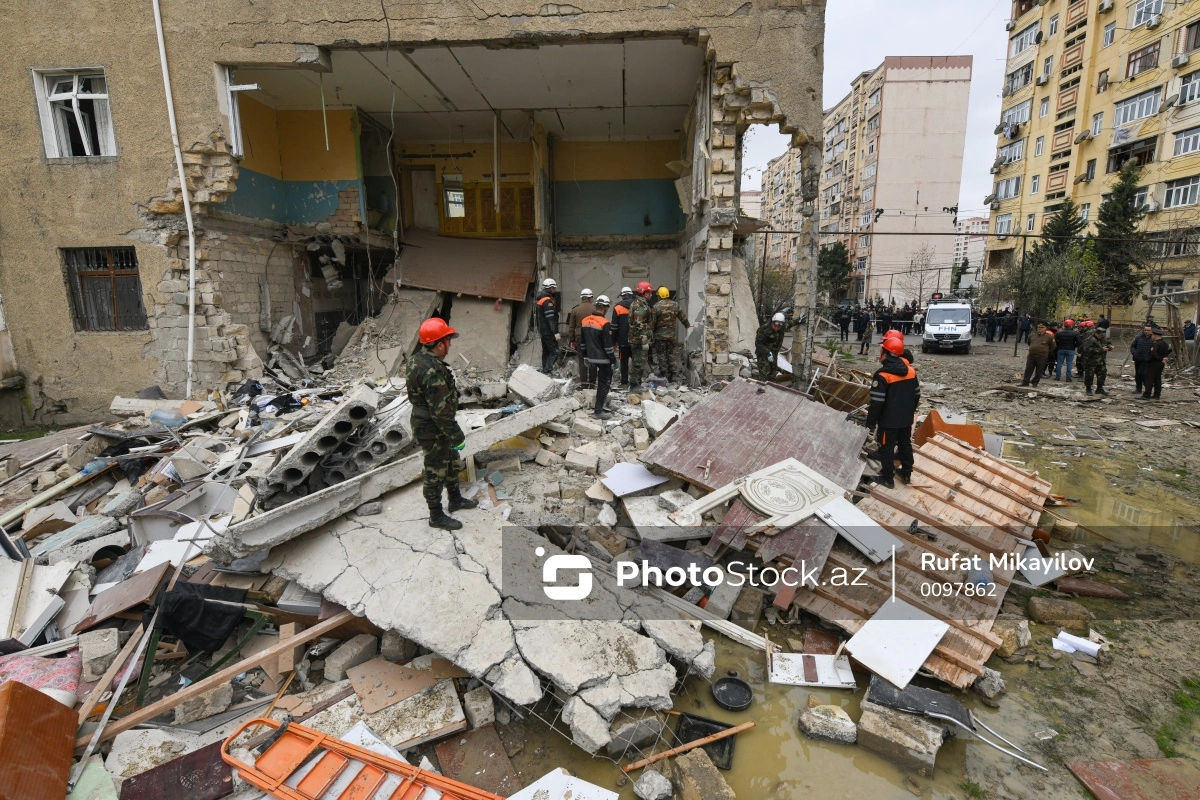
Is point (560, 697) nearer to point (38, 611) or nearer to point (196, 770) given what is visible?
point (196, 770)

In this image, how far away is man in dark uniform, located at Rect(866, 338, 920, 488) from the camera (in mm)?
5105

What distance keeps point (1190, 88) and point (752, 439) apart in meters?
29.5

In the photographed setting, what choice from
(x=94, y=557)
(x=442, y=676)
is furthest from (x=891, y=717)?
(x=94, y=557)

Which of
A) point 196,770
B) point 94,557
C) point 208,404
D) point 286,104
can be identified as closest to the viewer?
point 196,770

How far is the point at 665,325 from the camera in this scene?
8.66 meters

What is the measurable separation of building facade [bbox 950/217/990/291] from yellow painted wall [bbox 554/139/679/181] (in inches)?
258

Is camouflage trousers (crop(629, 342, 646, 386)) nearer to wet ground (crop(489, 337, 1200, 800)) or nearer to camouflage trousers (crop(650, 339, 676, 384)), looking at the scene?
camouflage trousers (crop(650, 339, 676, 384))

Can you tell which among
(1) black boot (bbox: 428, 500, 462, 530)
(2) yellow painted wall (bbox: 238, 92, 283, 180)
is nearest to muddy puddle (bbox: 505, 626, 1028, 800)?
(1) black boot (bbox: 428, 500, 462, 530)

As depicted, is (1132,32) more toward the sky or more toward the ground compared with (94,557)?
more toward the sky

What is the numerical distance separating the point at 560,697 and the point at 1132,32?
35.7 metres

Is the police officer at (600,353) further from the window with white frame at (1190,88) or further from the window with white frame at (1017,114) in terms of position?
the window with white frame at (1017,114)

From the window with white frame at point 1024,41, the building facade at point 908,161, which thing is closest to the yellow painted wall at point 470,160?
the building facade at point 908,161

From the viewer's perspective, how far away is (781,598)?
150 inches

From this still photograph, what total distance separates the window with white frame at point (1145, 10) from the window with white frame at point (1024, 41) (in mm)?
6971
